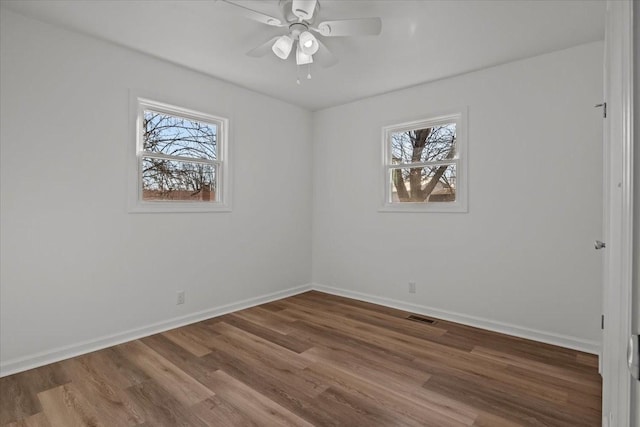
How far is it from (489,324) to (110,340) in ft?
11.6

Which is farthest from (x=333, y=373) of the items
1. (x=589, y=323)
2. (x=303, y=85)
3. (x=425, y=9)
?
(x=303, y=85)

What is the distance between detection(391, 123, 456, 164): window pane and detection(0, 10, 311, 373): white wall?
1874mm

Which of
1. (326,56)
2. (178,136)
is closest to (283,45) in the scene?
(326,56)

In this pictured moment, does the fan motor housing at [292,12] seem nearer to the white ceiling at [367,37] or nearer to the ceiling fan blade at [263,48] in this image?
the white ceiling at [367,37]

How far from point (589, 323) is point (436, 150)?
2.13 meters

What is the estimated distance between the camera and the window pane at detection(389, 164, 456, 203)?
362 cm

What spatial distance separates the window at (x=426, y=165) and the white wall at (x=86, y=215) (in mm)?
1825

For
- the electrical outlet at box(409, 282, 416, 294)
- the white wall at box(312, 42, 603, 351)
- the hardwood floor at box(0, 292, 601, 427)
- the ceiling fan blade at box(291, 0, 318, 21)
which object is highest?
the ceiling fan blade at box(291, 0, 318, 21)

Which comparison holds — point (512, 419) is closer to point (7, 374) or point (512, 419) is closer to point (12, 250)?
point (7, 374)

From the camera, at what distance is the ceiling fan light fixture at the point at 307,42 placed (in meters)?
2.34

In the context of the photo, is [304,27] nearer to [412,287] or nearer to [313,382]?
[313,382]

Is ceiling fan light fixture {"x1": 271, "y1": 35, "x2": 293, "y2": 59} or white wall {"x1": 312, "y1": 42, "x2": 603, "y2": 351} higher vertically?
ceiling fan light fixture {"x1": 271, "y1": 35, "x2": 293, "y2": 59}

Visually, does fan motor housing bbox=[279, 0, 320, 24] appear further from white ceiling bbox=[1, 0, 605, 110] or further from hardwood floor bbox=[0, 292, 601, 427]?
hardwood floor bbox=[0, 292, 601, 427]

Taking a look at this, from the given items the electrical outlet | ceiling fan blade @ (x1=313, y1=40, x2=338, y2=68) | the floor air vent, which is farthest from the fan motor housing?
the floor air vent
